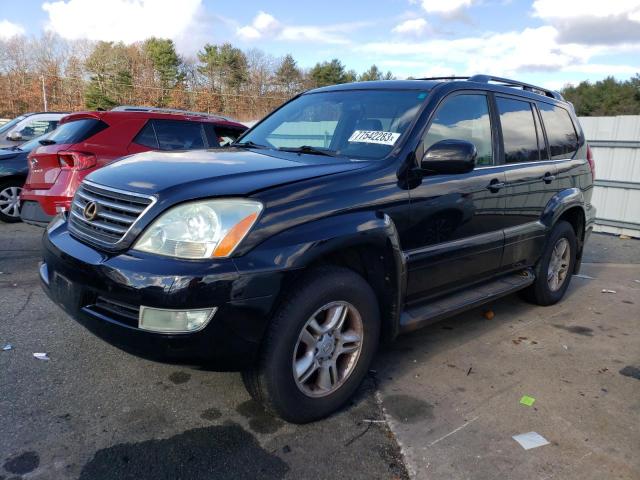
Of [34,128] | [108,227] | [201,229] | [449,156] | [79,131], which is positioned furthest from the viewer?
[34,128]

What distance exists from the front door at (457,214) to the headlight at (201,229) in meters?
1.14

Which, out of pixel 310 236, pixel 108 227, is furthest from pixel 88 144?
pixel 310 236

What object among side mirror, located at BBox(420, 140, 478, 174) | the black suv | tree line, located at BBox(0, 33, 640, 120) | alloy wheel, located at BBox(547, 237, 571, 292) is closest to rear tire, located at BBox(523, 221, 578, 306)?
alloy wheel, located at BBox(547, 237, 571, 292)

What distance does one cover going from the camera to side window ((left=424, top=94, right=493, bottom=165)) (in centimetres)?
343

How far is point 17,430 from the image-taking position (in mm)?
2650

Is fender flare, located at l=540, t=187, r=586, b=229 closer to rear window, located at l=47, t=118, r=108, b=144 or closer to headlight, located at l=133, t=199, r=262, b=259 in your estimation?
headlight, located at l=133, t=199, r=262, b=259

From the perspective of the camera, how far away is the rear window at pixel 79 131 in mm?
5949

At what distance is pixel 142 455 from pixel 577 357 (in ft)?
10.1

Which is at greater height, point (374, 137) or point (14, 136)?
point (374, 137)

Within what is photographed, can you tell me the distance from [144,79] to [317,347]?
4193cm

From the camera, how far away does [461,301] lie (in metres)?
3.65

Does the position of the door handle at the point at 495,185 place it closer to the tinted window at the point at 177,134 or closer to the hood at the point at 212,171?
the hood at the point at 212,171

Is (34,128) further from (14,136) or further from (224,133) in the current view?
(224,133)

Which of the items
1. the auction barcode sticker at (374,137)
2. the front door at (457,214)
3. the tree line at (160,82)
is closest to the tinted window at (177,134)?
the auction barcode sticker at (374,137)
